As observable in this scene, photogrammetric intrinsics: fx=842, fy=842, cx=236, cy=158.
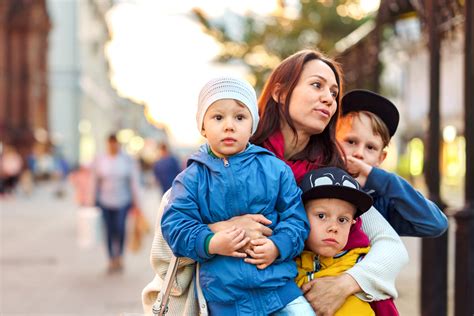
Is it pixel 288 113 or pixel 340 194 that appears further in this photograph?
pixel 288 113

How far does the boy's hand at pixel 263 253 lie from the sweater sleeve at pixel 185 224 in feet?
0.51

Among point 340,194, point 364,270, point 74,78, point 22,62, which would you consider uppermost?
point 74,78

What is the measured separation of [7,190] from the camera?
3066cm

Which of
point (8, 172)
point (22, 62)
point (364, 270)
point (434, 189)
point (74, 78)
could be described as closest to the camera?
point (364, 270)

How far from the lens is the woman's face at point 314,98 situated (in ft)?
10.7

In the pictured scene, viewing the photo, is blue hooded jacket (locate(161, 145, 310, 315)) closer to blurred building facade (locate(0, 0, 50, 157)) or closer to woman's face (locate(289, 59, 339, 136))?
woman's face (locate(289, 59, 339, 136))

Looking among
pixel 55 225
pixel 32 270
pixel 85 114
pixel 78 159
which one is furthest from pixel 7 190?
pixel 85 114

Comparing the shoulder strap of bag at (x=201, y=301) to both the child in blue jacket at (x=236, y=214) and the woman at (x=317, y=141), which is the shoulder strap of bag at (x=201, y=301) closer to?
the child in blue jacket at (x=236, y=214)

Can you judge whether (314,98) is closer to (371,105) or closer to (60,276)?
(371,105)

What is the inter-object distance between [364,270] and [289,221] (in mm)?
390

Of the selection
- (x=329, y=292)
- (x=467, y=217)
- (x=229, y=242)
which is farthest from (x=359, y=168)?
(x=467, y=217)

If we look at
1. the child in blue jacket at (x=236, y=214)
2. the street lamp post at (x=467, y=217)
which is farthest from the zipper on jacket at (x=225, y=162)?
the street lamp post at (x=467, y=217)

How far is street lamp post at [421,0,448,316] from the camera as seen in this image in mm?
7500

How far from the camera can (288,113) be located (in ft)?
11.0
